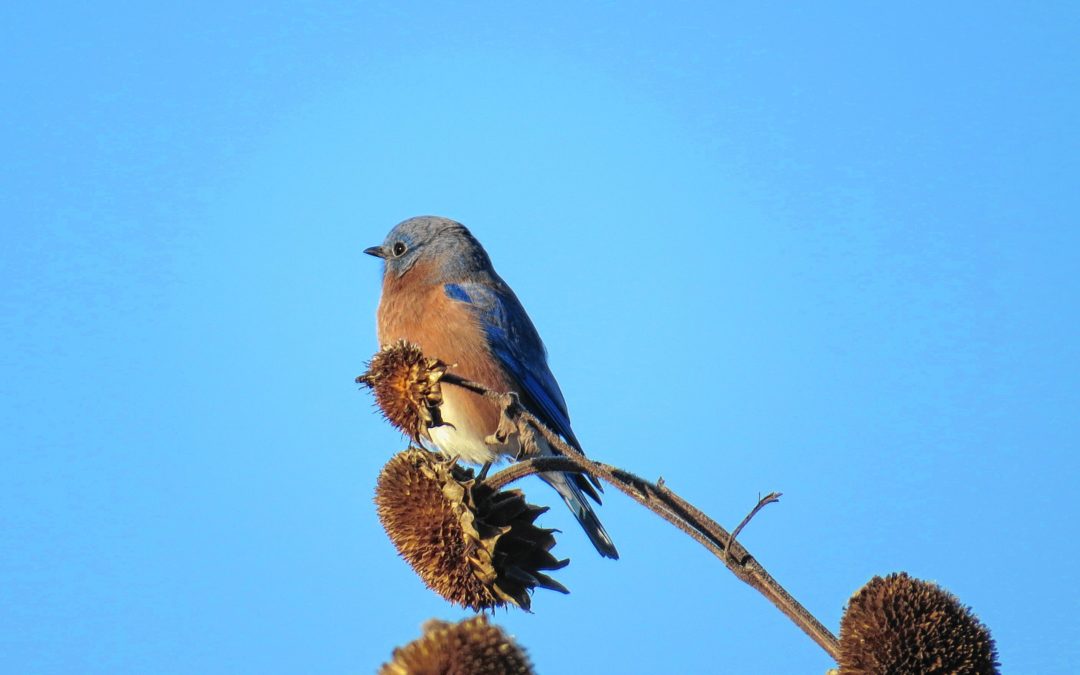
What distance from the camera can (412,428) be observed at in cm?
443

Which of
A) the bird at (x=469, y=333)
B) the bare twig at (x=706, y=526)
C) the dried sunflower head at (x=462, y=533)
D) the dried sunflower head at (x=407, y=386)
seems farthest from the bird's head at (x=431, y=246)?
the bare twig at (x=706, y=526)

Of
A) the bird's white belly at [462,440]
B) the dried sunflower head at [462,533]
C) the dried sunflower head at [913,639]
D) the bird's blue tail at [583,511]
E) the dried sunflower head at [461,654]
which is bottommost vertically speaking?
the dried sunflower head at [461,654]

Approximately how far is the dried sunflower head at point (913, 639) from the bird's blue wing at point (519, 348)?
15.9ft

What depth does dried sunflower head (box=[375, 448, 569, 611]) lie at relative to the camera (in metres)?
4.15

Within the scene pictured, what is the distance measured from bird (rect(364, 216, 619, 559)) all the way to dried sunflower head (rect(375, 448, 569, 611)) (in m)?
3.02

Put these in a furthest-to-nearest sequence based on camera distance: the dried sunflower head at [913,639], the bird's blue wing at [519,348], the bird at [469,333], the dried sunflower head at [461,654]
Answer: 1. the bird's blue wing at [519,348]
2. the bird at [469,333]
3. the dried sunflower head at [913,639]
4. the dried sunflower head at [461,654]

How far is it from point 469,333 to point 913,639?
537 centimetres

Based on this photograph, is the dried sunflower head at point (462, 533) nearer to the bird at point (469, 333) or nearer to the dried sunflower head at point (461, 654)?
the dried sunflower head at point (461, 654)

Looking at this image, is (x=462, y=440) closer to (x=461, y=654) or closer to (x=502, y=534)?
(x=502, y=534)

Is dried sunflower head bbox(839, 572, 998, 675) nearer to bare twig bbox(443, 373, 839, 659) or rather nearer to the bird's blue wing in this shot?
bare twig bbox(443, 373, 839, 659)

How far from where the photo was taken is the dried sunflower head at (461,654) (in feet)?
8.61

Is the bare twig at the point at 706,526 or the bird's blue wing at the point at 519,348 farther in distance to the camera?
the bird's blue wing at the point at 519,348

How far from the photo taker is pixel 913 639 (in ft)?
10.4

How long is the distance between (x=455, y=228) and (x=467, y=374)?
1.58m
